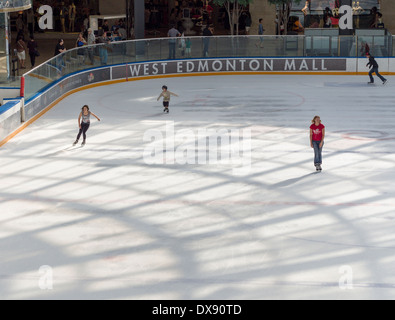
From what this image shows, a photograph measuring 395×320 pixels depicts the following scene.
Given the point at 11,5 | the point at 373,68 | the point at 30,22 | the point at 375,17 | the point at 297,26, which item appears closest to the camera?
the point at 11,5

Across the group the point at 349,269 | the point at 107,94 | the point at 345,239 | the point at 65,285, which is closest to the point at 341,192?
the point at 345,239

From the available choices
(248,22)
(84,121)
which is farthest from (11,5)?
(248,22)

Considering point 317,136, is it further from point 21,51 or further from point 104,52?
point 21,51

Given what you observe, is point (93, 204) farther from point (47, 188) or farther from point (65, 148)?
point (65, 148)

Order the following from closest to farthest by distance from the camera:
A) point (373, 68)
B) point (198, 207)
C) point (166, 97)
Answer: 1. point (198, 207)
2. point (166, 97)
3. point (373, 68)

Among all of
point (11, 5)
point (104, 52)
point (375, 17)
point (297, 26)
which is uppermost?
point (11, 5)

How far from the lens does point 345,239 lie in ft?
48.5

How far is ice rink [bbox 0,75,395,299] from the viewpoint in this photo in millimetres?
12828

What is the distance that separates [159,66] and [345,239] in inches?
943

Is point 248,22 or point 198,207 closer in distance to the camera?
point 198,207

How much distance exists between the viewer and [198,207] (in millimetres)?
16875

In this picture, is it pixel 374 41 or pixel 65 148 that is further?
pixel 374 41

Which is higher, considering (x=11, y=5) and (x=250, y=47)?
(x=11, y=5)

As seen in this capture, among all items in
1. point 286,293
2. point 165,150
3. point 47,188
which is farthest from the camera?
point 165,150
